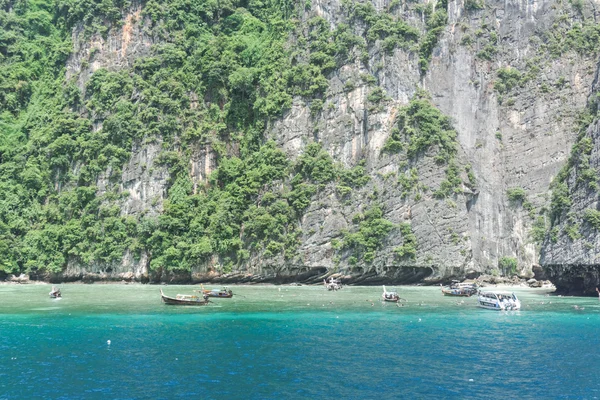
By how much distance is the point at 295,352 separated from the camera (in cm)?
2938

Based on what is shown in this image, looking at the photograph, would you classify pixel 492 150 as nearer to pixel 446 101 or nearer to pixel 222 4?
pixel 446 101

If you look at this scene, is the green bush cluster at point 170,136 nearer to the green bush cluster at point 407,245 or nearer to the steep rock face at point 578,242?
the green bush cluster at point 407,245

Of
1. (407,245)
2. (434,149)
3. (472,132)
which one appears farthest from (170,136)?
(472,132)

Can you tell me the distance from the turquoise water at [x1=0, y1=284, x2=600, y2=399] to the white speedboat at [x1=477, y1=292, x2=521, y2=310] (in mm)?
1203

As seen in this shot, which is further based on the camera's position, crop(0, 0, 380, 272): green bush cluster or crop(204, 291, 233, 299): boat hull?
crop(0, 0, 380, 272): green bush cluster

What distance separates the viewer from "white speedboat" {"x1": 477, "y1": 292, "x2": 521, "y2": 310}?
47.5 meters

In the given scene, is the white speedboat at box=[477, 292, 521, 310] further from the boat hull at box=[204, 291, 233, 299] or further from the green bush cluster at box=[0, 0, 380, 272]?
the green bush cluster at box=[0, 0, 380, 272]

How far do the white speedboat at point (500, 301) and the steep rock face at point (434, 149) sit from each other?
2169cm

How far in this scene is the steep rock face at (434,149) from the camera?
7481 cm

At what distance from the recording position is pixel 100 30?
9269 centimetres

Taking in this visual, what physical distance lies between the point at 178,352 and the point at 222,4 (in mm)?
76834

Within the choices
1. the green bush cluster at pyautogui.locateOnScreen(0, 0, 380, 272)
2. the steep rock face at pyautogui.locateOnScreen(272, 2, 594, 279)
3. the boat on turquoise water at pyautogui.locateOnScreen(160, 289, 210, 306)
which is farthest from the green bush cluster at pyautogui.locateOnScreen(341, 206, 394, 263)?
A: the boat on turquoise water at pyautogui.locateOnScreen(160, 289, 210, 306)

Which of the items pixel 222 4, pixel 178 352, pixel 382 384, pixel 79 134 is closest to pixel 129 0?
pixel 222 4

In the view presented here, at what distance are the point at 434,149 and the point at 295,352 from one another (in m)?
51.9
